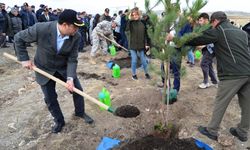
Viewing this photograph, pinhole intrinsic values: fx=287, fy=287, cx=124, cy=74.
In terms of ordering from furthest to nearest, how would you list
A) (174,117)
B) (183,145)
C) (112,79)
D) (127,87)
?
1. (112,79)
2. (127,87)
3. (174,117)
4. (183,145)

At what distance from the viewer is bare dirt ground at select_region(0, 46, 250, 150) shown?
3863 mm

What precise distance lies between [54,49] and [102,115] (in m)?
1.46

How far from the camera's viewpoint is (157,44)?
3.09 metres

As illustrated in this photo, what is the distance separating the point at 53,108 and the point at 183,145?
1853mm

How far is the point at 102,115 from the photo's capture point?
4.63 m

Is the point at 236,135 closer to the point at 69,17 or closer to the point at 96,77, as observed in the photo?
the point at 69,17

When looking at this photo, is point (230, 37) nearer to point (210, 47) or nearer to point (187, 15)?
point (187, 15)

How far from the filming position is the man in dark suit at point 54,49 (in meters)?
3.50

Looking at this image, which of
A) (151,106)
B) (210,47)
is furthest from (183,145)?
(210,47)

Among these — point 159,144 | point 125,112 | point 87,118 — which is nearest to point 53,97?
point 87,118

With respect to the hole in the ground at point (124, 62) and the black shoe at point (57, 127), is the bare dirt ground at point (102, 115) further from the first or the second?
the hole in the ground at point (124, 62)

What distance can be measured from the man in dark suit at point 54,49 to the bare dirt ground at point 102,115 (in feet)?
1.61

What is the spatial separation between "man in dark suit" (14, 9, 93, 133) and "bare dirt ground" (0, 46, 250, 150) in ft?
1.61

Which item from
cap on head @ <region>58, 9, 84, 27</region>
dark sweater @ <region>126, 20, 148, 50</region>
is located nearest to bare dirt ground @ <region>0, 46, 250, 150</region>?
dark sweater @ <region>126, 20, 148, 50</region>
